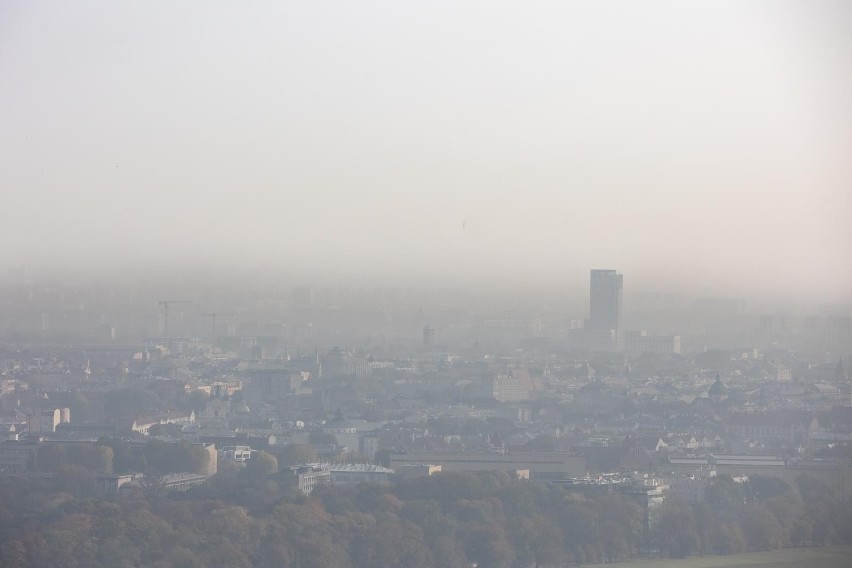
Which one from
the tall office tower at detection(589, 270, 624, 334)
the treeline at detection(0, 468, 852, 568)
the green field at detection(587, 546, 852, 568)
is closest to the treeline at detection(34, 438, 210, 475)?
the treeline at detection(0, 468, 852, 568)

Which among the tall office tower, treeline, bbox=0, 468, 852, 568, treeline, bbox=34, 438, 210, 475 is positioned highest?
the tall office tower

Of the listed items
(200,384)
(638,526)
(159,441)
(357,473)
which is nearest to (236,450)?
(159,441)

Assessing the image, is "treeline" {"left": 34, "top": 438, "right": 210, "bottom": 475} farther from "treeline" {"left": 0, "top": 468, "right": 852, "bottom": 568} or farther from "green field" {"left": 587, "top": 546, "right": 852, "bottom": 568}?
"green field" {"left": 587, "top": 546, "right": 852, "bottom": 568}

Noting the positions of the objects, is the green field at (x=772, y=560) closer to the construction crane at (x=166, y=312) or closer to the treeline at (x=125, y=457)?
the treeline at (x=125, y=457)

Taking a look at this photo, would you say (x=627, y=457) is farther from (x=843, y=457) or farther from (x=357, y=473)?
(x=357, y=473)

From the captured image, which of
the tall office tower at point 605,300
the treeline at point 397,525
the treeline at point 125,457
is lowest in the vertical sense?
the treeline at point 125,457

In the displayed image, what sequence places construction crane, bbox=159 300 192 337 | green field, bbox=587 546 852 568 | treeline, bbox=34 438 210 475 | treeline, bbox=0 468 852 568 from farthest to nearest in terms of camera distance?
construction crane, bbox=159 300 192 337 → treeline, bbox=34 438 210 475 → green field, bbox=587 546 852 568 → treeline, bbox=0 468 852 568

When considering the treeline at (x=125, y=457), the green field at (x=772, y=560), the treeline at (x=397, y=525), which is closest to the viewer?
the treeline at (x=397, y=525)

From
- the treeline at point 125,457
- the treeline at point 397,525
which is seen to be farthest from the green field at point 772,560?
the treeline at point 125,457
